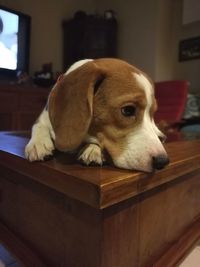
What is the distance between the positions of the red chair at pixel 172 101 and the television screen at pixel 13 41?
1417mm

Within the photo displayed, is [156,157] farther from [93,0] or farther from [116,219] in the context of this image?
[93,0]

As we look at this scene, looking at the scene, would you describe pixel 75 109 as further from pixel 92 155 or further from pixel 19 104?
pixel 19 104

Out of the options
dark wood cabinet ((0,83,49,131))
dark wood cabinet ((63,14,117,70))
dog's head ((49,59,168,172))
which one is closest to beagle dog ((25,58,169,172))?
dog's head ((49,59,168,172))

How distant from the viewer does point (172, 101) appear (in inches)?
86.7

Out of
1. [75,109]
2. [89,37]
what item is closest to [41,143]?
[75,109]

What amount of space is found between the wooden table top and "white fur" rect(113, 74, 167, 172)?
24 mm

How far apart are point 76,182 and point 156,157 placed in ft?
0.67

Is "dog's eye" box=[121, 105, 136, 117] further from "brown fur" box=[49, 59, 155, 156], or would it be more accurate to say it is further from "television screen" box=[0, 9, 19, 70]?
"television screen" box=[0, 9, 19, 70]

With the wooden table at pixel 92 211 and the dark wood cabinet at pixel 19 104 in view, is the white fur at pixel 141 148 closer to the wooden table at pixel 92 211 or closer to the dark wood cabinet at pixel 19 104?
the wooden table at pixel 92 211

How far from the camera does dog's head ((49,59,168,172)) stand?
65 cm

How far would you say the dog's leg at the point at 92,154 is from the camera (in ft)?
2.16

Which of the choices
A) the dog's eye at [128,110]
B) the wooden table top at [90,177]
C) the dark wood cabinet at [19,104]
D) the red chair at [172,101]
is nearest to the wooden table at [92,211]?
the wooden table top at [90,177]

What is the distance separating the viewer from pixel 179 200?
91cm

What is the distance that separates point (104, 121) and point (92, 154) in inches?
3.6
